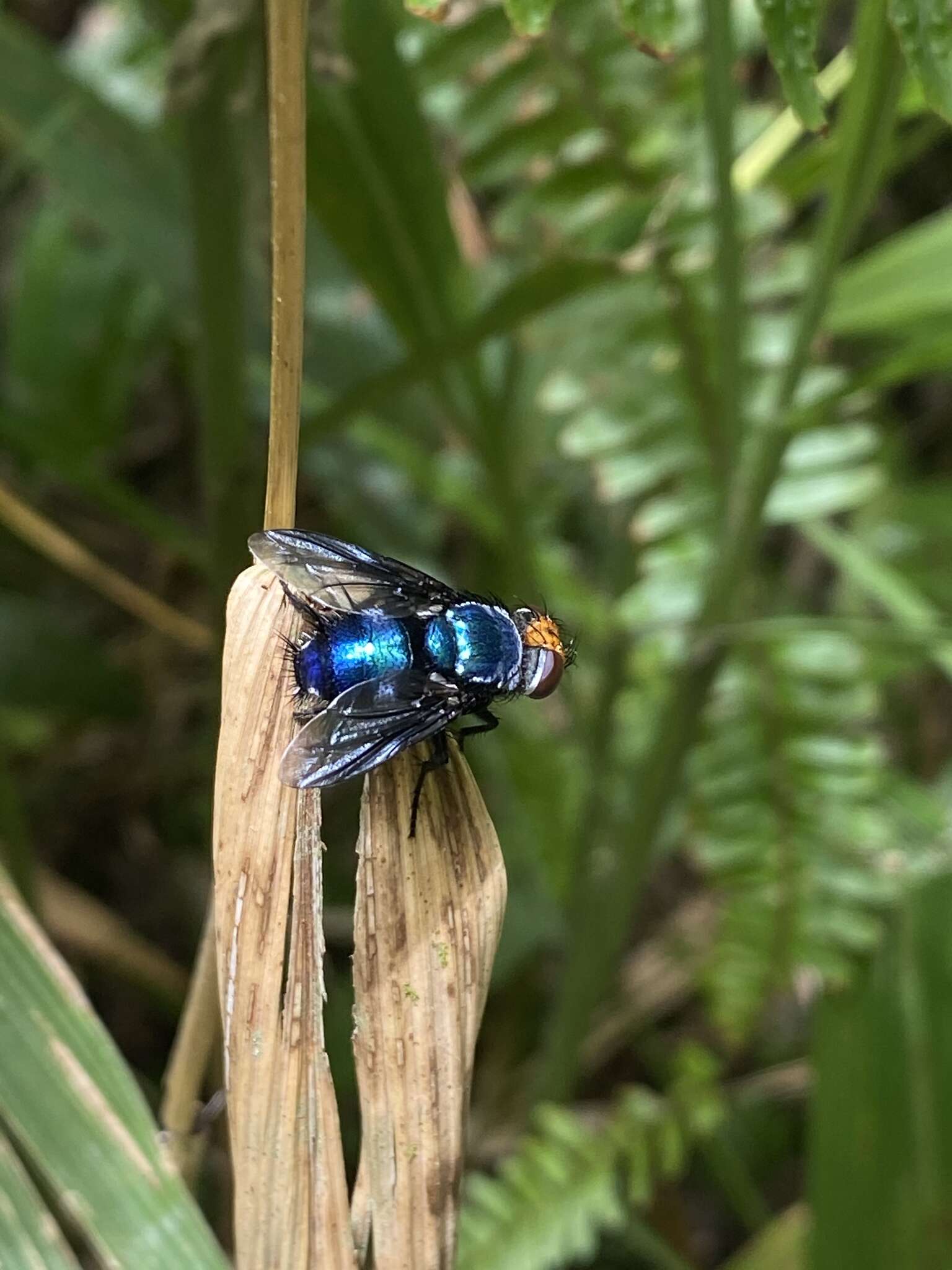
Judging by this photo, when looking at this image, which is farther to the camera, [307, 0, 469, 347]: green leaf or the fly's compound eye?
[307, 0, 469, 347]: green leaf

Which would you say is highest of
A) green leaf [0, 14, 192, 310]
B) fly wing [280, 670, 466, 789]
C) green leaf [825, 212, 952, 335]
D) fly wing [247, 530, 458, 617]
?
green leaf [0, 14, 192, 310]

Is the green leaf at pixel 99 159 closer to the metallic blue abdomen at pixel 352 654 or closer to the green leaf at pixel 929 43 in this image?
the metallic blue abdomen at pixel 352 654

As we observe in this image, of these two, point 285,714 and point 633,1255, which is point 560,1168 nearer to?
point 633,1255

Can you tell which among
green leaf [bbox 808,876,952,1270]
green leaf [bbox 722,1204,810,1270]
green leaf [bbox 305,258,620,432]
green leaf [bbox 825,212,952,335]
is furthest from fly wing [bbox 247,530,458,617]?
green leaf [bbox 722,1204,810,1270]

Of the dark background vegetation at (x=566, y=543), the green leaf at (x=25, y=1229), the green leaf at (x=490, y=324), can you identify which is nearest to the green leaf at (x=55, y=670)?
the dark background vegetation at (x=566, y=543)

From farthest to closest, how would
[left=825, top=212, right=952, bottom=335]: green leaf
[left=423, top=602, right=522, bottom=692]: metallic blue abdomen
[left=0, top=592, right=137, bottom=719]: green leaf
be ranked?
[left=0, top=592, right=137, bottom=719]: green leaf
[left=825, top=212, right=952, bottom=335]: green leaf
[left=423, top=602, right=522, bottom=692]: metallic blue abdomen

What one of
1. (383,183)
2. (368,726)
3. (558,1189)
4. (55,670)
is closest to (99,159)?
(383,183)

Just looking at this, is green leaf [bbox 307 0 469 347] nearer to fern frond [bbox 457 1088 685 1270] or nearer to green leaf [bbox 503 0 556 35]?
green leaf [bbox 503 0 556 35]

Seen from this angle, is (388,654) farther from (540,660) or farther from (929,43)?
(929,43)
